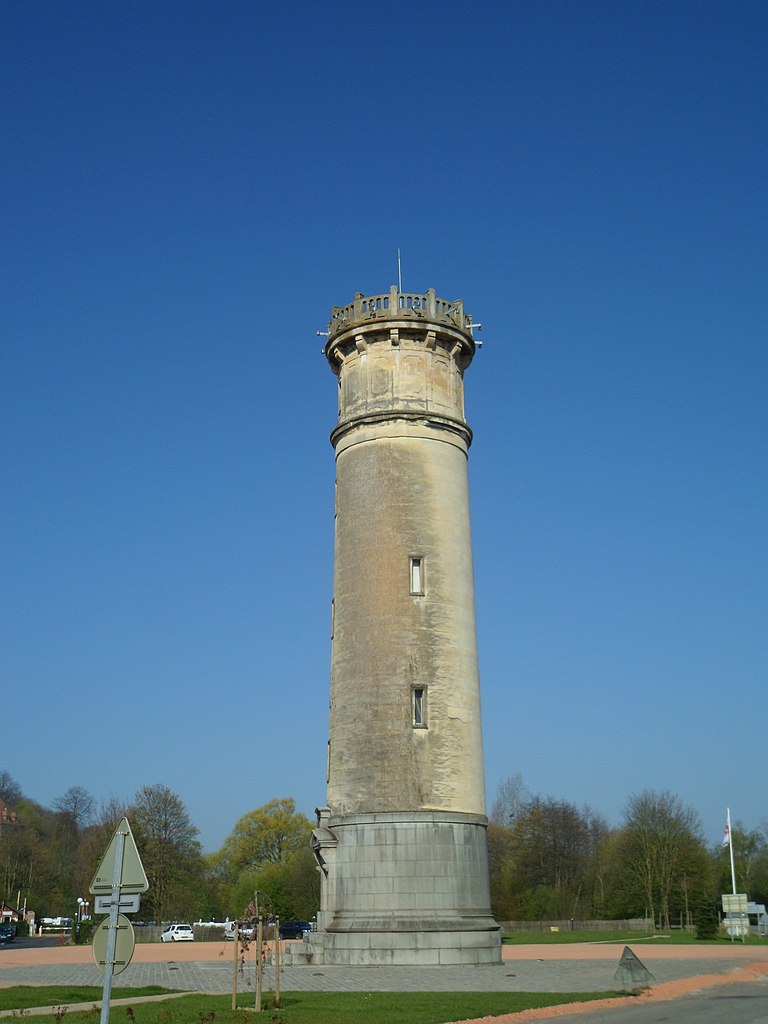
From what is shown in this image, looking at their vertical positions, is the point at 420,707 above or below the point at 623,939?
above

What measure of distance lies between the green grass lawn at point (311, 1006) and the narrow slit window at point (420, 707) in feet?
32.1

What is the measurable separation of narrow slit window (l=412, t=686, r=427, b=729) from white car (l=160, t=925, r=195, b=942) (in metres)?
33.1

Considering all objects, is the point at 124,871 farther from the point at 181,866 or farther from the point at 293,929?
the point at 181,866

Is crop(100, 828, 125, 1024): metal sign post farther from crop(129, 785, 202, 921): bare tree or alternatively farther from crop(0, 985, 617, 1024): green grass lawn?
crop(129, 785, 202, 921): bare tree

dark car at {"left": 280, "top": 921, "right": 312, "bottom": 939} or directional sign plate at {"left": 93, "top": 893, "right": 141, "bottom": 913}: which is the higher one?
directional sign plate at {"left": 93, "top": 893, "right": 141, "bottom": 913}

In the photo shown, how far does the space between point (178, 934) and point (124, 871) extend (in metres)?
49.9

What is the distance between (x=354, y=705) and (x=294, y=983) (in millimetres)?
8498

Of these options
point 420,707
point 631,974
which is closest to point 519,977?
point 631,974

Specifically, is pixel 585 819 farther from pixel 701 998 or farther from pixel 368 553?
pixel 701 998

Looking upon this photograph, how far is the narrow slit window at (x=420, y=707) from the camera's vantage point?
31.2 m

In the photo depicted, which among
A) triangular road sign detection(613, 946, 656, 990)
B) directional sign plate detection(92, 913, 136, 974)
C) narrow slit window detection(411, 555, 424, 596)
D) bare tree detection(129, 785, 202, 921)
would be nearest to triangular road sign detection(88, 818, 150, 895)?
directional sign plate detection(92, 913, 136, 974)

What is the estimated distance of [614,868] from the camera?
7481 cm

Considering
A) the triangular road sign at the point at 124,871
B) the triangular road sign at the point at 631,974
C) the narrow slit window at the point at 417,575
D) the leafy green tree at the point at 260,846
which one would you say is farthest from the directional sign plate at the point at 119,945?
the leafy green tree at the point at 260,846

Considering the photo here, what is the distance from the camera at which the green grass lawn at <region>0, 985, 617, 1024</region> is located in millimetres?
17641
